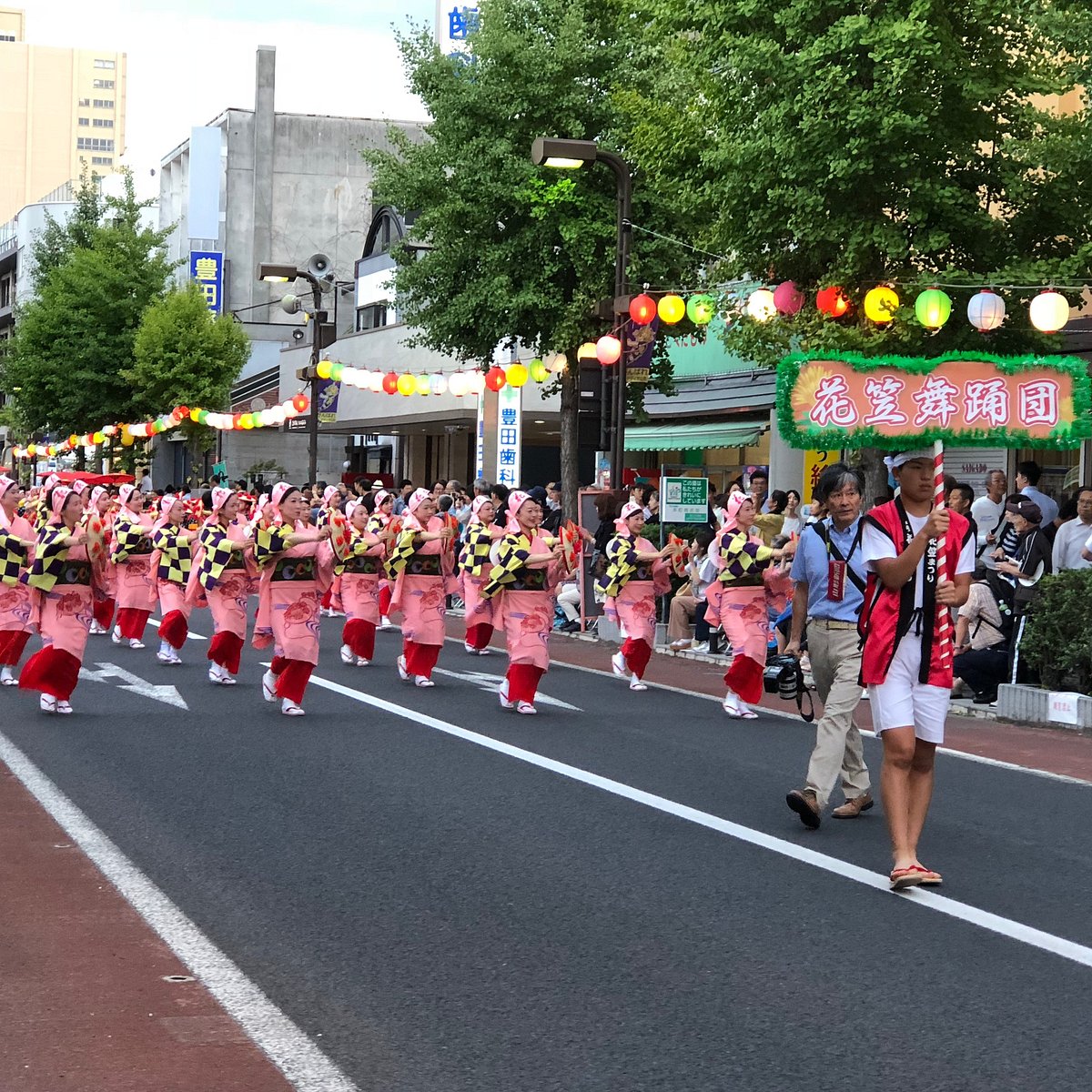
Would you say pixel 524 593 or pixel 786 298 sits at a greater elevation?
pixel 786 298

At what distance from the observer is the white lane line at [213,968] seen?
4562 millimetres

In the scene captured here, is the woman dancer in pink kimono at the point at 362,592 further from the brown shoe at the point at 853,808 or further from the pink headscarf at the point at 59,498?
the brown shoe at the point at 853,808

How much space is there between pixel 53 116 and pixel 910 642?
630 ft

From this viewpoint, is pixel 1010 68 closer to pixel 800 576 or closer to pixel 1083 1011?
pixel 800 576

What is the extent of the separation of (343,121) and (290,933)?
57.2 metres

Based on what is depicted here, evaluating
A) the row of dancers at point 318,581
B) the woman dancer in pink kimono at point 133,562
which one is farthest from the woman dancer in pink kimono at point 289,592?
the woman dancer in pink kimono at point 133,562

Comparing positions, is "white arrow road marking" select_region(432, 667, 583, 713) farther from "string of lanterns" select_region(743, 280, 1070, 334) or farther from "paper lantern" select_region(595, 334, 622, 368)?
"paper lantern" select_region(595, 334, 622, 368)

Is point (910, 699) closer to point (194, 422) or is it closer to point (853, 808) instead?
point (853, 808)

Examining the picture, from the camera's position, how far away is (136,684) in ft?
47.2

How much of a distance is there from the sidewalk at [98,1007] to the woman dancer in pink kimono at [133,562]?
10986 millimetres

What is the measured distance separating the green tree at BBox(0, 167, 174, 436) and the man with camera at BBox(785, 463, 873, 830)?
46964 millimetres

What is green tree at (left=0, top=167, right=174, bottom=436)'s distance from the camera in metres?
53.8

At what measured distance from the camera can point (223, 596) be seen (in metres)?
14.8

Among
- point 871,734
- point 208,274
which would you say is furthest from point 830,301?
point 208,274
